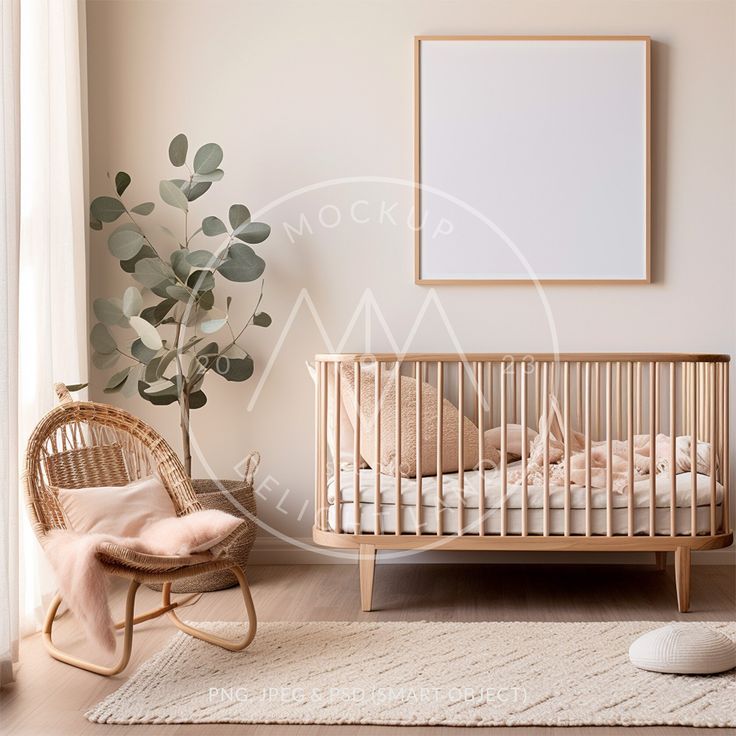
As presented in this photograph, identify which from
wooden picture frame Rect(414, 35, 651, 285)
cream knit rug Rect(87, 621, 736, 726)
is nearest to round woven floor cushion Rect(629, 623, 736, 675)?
cream knit rug Rect(87, 621, 736, 726)

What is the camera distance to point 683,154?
3207 mm

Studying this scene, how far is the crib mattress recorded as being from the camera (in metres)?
2.62

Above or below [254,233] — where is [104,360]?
below

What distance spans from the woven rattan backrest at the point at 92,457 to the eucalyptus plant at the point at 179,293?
11.7 inches

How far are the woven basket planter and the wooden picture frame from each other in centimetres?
112

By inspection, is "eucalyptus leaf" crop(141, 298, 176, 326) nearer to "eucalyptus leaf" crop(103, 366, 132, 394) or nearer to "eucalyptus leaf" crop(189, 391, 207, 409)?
"eucalyptus leaf" crop(103, 366, 132, 394)

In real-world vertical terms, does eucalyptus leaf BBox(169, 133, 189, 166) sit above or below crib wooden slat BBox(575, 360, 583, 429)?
above

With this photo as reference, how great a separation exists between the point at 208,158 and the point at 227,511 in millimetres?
1293

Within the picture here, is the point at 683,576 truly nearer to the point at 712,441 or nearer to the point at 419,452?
the point at 712,441

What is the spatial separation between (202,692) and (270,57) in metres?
2.40

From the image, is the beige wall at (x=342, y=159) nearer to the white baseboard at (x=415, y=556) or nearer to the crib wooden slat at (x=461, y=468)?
the white baseboard at (x=415, y=556)

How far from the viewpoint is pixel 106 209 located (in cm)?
308

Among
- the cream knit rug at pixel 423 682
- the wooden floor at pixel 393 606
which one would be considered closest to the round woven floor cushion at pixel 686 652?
the cream knit rug at pixel 423 682

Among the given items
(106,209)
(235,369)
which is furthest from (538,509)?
(106,209)
